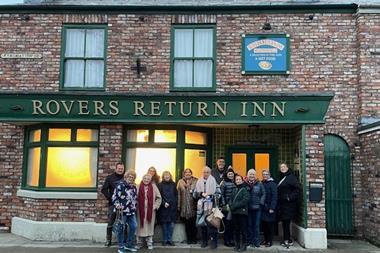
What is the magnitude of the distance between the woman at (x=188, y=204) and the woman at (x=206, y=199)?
0.24 meters

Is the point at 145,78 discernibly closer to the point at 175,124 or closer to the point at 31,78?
the point at 175,124

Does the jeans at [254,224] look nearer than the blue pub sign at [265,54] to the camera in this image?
Yes

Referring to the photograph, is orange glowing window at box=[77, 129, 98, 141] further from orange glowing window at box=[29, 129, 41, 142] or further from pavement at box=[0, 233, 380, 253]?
pavement at box=[0, 233, 380, 253]

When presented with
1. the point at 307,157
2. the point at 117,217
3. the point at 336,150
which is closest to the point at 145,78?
the point at 117,217

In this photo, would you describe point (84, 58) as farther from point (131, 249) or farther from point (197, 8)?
point (131, 249)

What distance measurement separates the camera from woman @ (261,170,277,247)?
31.7 feet

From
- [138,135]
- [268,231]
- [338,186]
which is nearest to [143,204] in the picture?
[138,135]

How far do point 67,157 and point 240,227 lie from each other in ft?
15.1

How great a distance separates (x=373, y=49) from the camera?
11195 mm

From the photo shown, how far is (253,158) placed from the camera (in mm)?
11617

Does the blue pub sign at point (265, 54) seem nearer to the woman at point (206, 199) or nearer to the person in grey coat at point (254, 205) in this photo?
the person in grey coat at point (254, 205)

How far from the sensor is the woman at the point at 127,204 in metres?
9.03

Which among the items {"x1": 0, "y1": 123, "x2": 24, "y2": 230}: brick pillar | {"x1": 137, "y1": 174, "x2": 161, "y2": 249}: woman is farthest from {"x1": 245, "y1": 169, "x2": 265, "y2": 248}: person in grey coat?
{"x1": 0, "y1": 123, "x2": 24, "y2": 230}: brick pillar

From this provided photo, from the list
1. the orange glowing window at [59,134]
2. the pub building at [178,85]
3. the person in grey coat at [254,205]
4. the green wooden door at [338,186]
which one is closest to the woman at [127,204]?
the pub building at [178,85]
